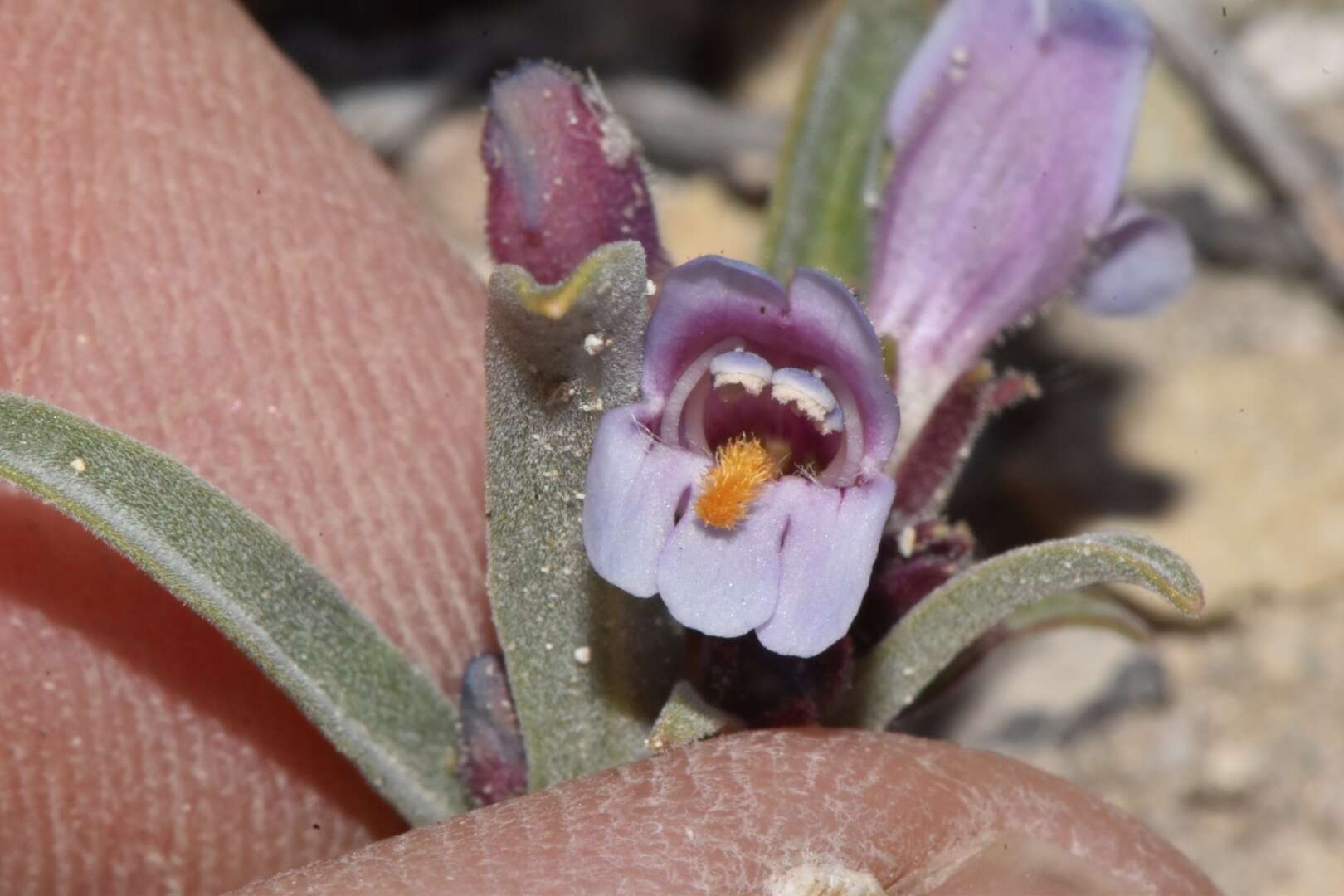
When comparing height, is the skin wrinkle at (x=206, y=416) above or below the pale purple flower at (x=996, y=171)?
below

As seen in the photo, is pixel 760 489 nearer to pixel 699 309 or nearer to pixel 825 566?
pixel 825 566

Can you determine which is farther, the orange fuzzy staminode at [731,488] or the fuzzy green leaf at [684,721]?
the fuzzy green leaf at [684,721]

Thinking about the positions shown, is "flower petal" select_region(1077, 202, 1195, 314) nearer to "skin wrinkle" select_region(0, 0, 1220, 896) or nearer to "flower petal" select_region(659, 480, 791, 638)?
"skin wrinkle" select_region(0, 0, 1220, 896)

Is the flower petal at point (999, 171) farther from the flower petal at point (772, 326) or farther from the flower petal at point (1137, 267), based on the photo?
the flower petal at point (772, 326)

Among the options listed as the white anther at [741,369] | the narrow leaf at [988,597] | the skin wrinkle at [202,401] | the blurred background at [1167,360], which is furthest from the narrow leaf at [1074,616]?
the blurred background at [1167,360]

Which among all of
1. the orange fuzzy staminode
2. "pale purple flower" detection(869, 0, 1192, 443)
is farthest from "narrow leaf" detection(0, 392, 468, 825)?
"pale purple flower" detection(869, 0, 1192, 443)

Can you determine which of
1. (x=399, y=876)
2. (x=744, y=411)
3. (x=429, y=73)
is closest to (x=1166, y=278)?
(x=744, y=411)
